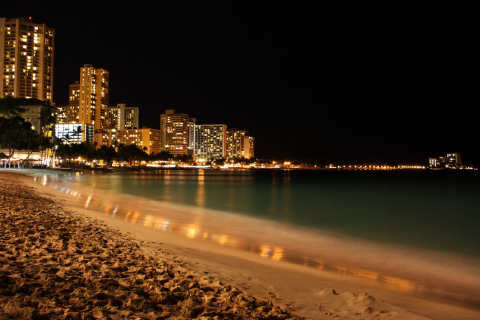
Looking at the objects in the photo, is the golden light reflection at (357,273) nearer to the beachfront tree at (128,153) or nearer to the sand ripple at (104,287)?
the sand ripple at (104,287)

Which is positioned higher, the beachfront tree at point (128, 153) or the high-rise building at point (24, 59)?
the high-rise building at point (24, 59)

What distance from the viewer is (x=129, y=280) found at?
517cm

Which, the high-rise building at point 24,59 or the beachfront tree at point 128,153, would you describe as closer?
the high-rise building at point 24,59

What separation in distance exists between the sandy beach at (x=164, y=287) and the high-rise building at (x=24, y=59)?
151 m

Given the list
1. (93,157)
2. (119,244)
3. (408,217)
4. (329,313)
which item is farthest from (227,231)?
(93,157)

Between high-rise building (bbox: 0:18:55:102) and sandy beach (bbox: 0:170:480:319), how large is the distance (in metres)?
151

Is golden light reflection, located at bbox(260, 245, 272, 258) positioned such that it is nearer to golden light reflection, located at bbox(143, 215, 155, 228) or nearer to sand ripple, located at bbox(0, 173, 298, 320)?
sand ripple, located at bbox(0, 173, 298, 320)

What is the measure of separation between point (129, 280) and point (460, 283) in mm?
6926

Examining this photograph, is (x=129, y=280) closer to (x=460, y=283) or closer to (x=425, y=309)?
(x=425, y=309)

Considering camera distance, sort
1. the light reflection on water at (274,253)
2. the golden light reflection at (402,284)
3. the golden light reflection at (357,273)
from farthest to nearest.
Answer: the golden light reflection at (357,273)
the light reflection on water at (274,253)
the golden light reflection at (402,284)

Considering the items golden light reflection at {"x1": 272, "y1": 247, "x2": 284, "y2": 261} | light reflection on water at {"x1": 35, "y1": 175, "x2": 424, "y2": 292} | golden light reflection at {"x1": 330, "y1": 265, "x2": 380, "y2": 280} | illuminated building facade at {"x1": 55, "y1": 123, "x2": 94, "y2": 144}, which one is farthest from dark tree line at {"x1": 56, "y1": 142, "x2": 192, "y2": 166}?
golden light reflection at {"x1": 330, "y1": 265, "x2": 380, "y2": 280}

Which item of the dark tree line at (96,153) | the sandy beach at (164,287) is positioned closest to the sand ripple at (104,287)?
the sandy beach at (164,287)

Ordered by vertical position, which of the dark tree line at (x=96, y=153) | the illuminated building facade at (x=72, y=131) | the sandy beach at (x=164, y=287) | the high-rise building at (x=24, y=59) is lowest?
the sandy beach at (x=164, y=287)

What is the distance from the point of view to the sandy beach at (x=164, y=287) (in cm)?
407
